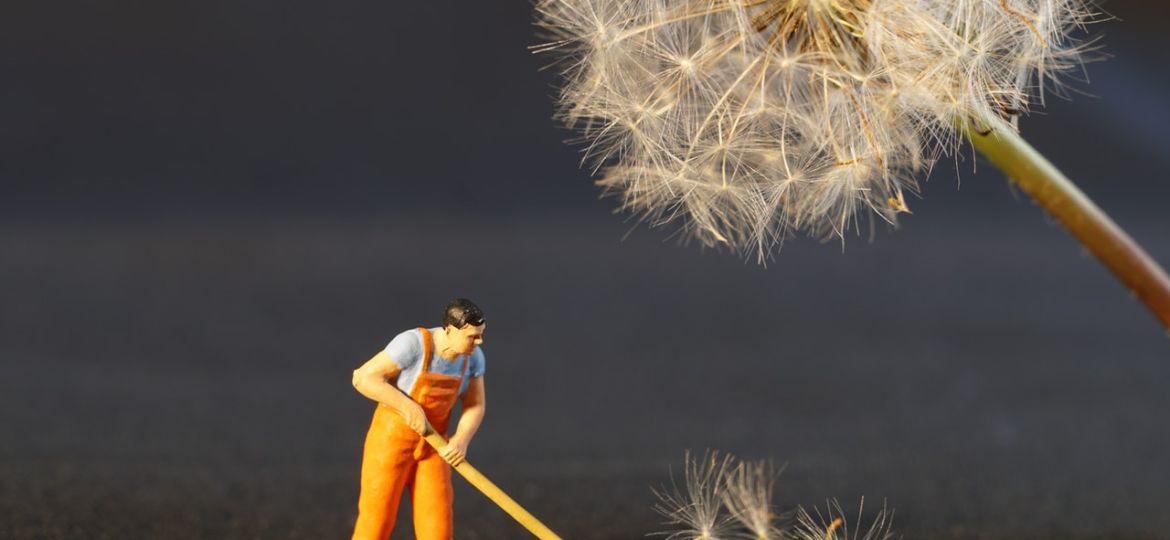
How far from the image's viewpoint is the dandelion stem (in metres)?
1.38

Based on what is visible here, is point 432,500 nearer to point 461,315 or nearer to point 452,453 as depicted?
point 452,453

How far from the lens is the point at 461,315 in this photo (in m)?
1.48

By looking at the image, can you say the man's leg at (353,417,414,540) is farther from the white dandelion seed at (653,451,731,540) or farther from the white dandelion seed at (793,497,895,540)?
the white dandelion seed at (793,497,895,540)

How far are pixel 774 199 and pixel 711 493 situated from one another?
1.29ft

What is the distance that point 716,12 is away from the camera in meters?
1.62

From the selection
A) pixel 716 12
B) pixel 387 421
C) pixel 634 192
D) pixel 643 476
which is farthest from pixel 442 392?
pixel 643 476

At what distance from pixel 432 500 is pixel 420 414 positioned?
121mm

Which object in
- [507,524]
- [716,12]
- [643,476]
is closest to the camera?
[716,12]

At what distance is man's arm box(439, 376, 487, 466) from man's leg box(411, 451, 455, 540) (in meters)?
0.04

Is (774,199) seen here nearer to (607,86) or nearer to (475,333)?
(607,86)

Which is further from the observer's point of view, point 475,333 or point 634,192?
point 634,192

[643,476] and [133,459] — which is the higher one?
[643,476]

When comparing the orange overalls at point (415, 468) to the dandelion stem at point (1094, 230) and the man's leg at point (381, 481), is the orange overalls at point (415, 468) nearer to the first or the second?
the man's leg at point (381, 481)

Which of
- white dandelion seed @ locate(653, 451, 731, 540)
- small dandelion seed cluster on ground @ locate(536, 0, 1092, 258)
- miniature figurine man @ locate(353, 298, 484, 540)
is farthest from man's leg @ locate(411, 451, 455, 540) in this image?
small dandelion seed cluster on ground @ locate(536, 0, 1092, 258)
